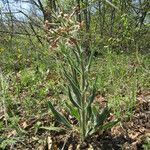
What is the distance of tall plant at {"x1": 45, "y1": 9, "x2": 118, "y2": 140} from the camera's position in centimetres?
270

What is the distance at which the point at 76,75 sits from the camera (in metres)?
3.18

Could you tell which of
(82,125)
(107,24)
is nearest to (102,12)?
(107,24)

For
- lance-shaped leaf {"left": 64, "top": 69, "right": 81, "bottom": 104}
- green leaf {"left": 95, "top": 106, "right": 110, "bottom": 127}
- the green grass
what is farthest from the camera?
the green grass

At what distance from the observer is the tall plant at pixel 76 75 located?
2.70 meters

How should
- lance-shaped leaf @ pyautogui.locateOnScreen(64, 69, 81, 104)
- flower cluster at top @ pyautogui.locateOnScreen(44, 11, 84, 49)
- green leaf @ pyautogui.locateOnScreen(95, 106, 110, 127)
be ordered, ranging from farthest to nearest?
green leaf @ pyautogui.locateOnScreen(95, 106, 110, 127) → lance-shaped leaf @ pyautogui.locateOnScreen(64, 69, 81, 104) → flower cluster at top @ pyautogui.locateOnScreen(44, 11, 84, 49)

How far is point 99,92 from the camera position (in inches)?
185

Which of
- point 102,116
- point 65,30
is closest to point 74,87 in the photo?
point 102,116

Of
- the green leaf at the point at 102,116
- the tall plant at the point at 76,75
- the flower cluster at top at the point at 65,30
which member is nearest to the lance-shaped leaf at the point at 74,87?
the tall plant at the point at 76,75

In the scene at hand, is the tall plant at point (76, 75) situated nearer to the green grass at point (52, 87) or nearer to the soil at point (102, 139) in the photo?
the soil at point (102, 139)

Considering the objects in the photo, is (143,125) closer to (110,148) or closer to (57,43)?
(110,148)

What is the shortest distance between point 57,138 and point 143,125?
36.9 inches

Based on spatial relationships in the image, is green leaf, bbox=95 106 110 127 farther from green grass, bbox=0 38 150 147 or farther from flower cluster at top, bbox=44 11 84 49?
flower cluster at top, bbox=44 11 84 49

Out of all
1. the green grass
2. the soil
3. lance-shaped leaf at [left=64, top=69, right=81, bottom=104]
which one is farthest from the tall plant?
the green grass

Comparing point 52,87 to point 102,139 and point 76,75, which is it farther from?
point 76,75
